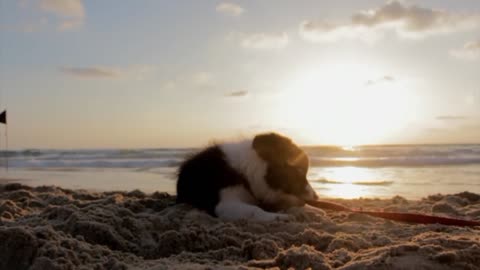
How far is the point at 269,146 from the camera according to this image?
17.5ft

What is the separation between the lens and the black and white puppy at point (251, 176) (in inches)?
205

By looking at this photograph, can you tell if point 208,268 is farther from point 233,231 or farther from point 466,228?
point 466,228

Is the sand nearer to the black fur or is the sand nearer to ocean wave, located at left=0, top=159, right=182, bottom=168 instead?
the black fur

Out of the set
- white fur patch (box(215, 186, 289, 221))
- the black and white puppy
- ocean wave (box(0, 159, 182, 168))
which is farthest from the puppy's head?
ocean wave (box(0, 159, 182, 168))

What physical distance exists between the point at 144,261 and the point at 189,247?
467mm

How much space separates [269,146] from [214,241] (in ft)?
6.09

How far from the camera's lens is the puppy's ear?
17.4 ft

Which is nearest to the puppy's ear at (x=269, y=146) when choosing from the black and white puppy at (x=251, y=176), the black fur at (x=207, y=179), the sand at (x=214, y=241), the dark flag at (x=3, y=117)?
the black and white puppy at (x=251, y=176)

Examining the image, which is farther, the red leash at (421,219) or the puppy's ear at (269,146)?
the puppy's ear at (269,146)

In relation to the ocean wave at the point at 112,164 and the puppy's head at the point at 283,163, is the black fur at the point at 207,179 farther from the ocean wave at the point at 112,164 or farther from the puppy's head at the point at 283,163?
the ocean wave at the point at 112,164

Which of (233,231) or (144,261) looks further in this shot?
(233,231)

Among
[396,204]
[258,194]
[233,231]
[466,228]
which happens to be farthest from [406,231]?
[396,204]

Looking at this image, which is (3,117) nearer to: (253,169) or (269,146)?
(253,169)

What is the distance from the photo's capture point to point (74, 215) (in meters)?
4.04
